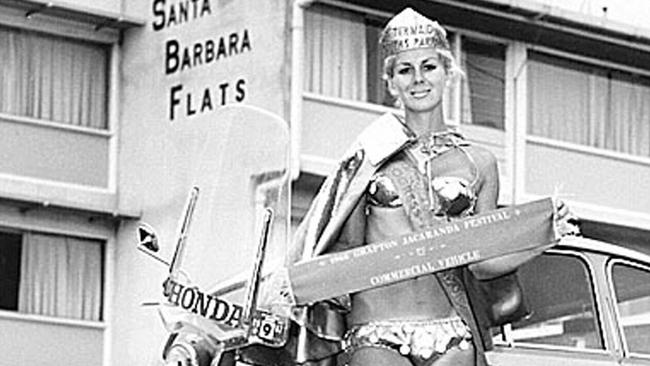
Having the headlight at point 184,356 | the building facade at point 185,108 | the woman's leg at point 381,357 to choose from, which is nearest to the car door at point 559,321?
the headlight at point 184,356

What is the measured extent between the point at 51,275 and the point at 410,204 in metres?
21.9

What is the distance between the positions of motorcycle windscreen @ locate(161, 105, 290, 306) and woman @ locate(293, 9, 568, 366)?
0.28m

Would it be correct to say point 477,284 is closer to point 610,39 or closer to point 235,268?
point 235,268

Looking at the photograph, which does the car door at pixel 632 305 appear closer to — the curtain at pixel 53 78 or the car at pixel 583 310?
the car at pixel 583 310

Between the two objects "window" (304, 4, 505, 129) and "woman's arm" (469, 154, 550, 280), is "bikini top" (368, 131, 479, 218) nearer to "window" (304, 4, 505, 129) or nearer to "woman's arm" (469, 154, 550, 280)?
"woman's arm" (469, 154, 550, 280)

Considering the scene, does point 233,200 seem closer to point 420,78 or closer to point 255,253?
point 255,253

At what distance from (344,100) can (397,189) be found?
808 inches

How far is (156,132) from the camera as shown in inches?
1133

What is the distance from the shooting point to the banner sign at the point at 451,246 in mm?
6191

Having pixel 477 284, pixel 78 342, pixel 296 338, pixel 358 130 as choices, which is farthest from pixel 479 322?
pixel 78 342

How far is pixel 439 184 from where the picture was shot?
21.5 feet

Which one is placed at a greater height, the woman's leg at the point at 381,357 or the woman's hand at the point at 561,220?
the woman's hand at the point at 561,220

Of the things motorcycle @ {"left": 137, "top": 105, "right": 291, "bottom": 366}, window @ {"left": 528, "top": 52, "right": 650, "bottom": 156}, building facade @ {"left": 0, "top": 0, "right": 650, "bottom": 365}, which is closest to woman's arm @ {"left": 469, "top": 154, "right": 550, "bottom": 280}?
motorcycle @ {"left": 137, "top": 105, "right": 291, "bottom": 366}

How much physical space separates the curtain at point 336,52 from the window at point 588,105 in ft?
9.52
